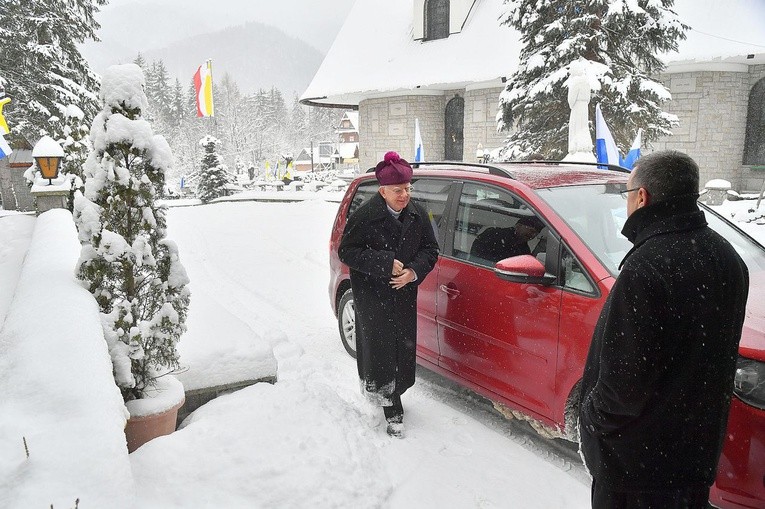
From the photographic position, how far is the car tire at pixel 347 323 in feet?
17.0

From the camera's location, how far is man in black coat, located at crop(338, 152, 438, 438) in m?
3.63

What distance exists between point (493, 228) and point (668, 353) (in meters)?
2.29

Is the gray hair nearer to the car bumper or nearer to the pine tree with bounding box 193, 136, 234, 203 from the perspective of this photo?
the car bumper

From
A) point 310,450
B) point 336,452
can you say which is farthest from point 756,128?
point 310,450

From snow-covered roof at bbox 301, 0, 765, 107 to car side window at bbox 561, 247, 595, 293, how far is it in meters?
15.3

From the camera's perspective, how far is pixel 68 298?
293cm

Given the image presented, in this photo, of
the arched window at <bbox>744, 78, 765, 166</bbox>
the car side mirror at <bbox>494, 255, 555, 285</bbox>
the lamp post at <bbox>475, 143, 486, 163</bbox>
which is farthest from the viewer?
the lamp post at <bbox>475, 143, 486, 163</bbox>

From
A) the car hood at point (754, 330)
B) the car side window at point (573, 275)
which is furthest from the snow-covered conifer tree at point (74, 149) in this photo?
the car hood at point (754, 330)

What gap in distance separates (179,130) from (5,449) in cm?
7926

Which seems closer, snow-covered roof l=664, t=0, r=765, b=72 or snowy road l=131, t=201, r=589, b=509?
snowy road l=131, t=201, r=589, b=509

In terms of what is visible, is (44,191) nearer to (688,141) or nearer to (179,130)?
(688,141)

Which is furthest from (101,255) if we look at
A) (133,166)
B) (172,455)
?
(172,455)

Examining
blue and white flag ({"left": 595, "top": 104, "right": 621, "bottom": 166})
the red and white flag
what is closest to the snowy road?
blue and white flag ({"left": 595, "top": 104, "right": 621, "bottom": 166})

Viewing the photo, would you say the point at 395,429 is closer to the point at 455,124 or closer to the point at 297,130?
the point at 455,124
